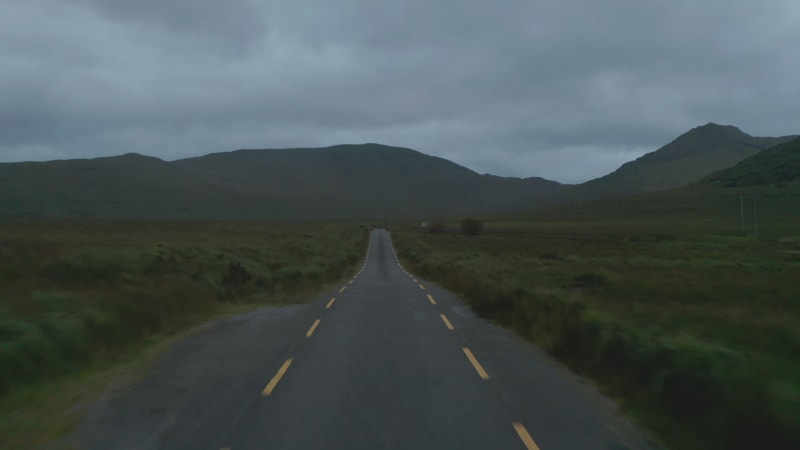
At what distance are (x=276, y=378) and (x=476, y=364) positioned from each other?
384 cm

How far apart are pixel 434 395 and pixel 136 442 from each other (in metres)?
4.32

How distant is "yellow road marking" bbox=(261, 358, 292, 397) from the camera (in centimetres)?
1028

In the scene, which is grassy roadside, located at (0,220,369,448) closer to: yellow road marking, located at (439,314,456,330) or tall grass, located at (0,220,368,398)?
tall grass, located at (0,220,368,398)

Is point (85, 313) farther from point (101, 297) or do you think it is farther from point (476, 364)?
point (476, 364)

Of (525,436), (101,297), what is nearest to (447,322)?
(101,297)

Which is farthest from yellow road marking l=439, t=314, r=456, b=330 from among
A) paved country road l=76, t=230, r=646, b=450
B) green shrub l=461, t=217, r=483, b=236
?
green shrub l=461, t=217, r=483, b=236

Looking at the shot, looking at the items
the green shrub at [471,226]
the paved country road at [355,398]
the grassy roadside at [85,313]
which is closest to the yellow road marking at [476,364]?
the paved country road at [355,398]

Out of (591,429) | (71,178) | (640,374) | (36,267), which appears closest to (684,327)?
(640,374)

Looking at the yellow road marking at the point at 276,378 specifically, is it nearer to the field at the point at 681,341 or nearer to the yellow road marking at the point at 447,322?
the field at the point at 681,341

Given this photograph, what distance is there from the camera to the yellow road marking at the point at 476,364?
1158 cm

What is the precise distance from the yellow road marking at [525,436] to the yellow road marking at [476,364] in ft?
9.44

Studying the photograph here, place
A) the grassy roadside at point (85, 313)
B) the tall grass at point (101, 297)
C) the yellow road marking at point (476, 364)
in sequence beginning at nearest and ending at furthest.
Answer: the grassy roadside at point (85, 313) → the tall grass at point (101, 297) → the yellow road marking at point (476, 364)

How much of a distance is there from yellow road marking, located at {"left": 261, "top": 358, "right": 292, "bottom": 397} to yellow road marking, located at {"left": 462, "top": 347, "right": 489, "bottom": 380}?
11.5 feet

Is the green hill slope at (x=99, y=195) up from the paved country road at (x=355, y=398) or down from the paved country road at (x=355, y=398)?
up
